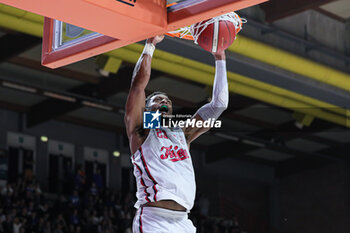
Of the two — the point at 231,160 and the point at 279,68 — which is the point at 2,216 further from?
the point at 231,160

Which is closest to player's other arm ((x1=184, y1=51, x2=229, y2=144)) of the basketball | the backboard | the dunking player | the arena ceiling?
the dunking player

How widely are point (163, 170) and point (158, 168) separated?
40 millimetres

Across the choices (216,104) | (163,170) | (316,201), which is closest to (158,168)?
(163,170)

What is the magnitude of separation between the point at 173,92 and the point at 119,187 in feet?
18.5

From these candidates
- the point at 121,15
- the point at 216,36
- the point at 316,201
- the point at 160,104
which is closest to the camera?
the point at 121,15

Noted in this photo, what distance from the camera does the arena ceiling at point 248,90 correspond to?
44.1ft

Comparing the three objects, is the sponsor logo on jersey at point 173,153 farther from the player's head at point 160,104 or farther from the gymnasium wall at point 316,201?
the gymnasium wall at point 316,201

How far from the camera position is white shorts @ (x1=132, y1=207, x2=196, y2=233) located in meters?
4.66

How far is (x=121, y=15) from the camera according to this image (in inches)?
178

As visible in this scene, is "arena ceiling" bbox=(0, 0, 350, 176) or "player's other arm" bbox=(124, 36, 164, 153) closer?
"player's other arm" bbox=(124, 36, 164, 153)

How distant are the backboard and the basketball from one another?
1.90ft
